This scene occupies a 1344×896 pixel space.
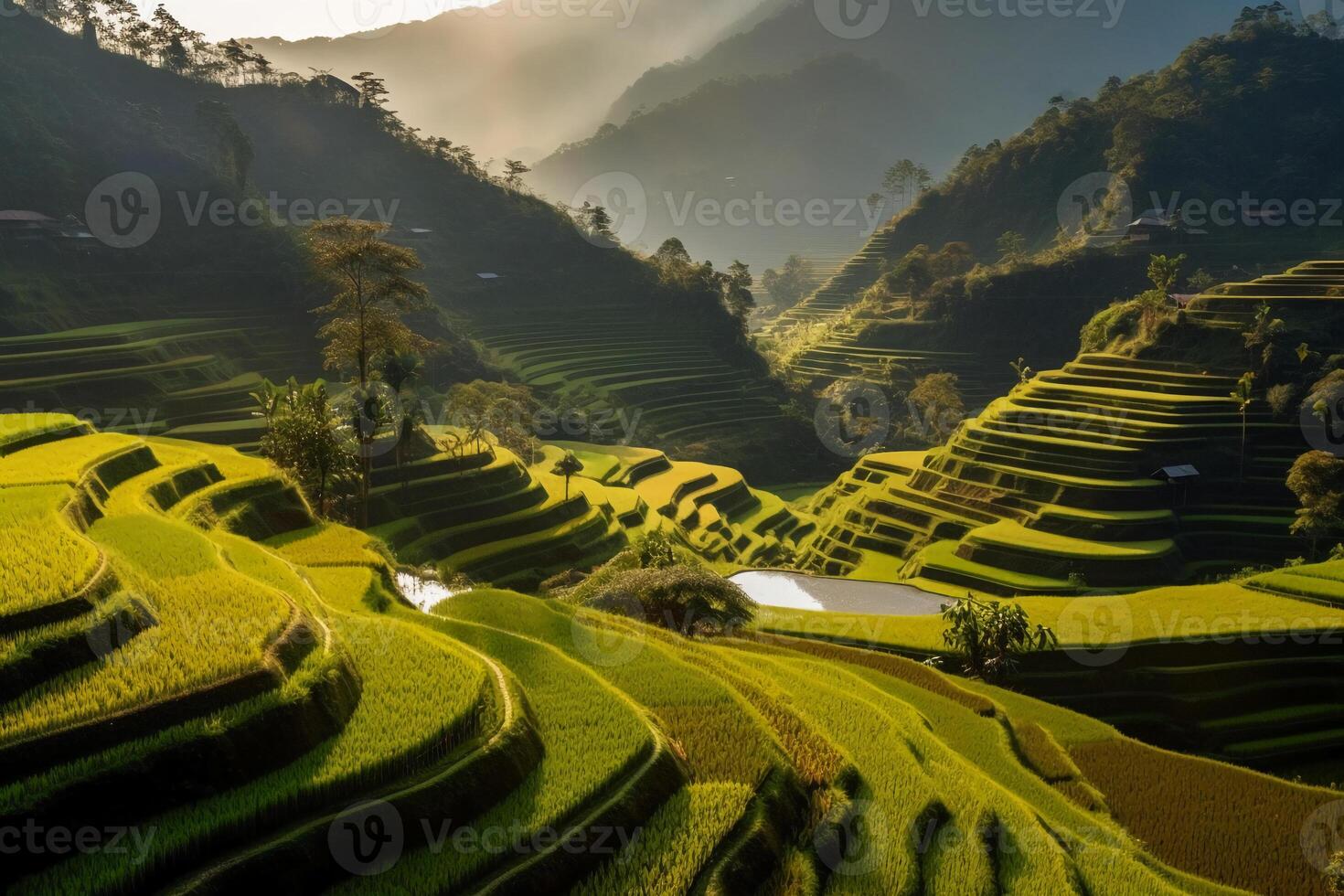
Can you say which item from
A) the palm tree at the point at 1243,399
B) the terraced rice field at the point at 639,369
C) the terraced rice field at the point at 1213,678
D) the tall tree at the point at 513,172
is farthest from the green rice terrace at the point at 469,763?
the tall tree at the point at 513,172

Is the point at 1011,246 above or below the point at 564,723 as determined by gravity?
above

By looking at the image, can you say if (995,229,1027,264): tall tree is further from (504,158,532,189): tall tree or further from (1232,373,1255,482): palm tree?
(504,158,532,189): tall tree

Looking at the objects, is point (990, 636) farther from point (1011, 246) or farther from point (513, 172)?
point (513, 172)

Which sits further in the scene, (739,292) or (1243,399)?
(739,292)

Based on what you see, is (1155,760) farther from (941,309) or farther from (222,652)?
(941,309)

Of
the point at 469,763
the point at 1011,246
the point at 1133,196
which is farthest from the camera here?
the point at 1011,246

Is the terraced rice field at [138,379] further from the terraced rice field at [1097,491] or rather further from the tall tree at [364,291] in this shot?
the terraced rice field at [1097,491]

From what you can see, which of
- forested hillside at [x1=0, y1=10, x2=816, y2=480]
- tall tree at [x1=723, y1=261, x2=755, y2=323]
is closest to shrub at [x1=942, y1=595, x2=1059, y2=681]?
forested hillside at [x1=0, y1=10, x2=816, y2=480]

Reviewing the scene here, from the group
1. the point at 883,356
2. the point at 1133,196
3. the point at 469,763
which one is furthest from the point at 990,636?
the point at 1133,196
